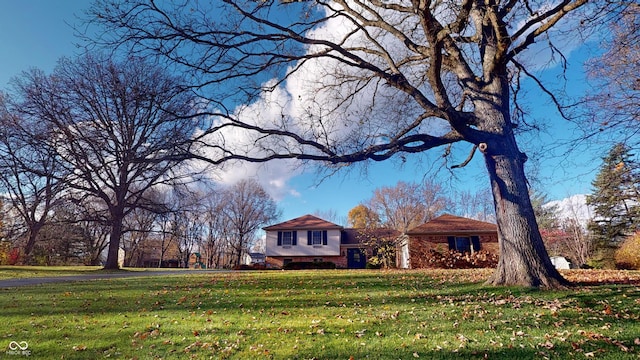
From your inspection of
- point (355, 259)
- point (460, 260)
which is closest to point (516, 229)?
point (460, 260)

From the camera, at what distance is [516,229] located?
23.4 feet

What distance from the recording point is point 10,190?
69.2 feet

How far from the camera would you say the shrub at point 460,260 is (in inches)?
808

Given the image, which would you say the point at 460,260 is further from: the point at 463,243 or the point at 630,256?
the point at 630,256

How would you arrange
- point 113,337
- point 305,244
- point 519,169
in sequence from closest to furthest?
point 113,337
point 519,169
point 305,244

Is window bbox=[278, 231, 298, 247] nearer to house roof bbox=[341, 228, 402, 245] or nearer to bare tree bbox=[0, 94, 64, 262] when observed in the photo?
house roof bbox=[341, 228, 402, 245]

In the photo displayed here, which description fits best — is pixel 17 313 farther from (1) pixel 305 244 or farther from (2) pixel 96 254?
(2) pixel 96 254

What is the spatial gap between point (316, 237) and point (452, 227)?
14034 millimetres

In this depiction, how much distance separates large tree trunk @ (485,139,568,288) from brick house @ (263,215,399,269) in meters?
25.1

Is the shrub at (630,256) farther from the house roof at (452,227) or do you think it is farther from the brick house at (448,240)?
the house roof at (452,227)

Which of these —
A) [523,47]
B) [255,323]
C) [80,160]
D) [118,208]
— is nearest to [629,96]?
[523,47]

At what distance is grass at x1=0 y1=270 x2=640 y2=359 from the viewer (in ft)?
12.7

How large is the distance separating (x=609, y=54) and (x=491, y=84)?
7.45 feet

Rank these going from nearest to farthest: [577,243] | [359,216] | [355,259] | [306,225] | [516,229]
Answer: [516,229] < [577,243] < [306,225] < [355,259] < [359,216]
